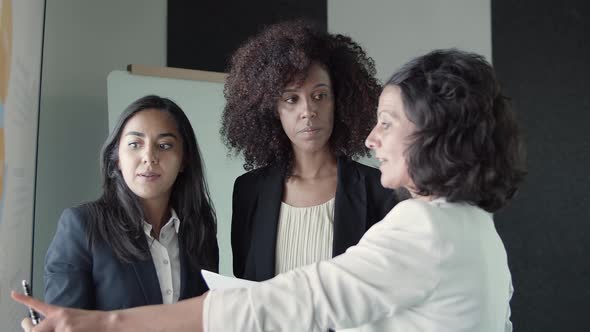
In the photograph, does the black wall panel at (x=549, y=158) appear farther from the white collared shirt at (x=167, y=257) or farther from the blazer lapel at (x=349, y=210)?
the white collared shirt at (x=167, y=257)

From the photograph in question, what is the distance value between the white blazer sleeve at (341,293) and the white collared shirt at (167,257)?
2.37 ft

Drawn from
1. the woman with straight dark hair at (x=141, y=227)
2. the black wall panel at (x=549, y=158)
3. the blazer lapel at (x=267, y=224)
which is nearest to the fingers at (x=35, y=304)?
the woman with straight dark hair at (x=141, y=227)

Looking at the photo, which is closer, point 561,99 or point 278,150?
point 278,150

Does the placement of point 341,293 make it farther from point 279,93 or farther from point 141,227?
point 279,93

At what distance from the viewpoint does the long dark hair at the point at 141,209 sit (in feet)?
5.00

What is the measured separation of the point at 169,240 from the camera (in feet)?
5.46

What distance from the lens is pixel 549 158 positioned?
14.5ft

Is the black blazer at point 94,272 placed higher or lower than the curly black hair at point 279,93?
lower

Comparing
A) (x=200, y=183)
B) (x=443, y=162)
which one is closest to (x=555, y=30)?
(x=200, y=183)

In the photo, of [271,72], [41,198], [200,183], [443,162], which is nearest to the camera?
[443,162]

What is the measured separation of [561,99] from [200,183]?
368 cm

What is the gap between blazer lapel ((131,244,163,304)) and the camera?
1501 mm

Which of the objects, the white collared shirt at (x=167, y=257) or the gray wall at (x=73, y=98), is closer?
the white collared shirt at (x=167, y=257)

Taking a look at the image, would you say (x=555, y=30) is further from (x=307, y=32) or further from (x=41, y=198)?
(x=41, y=198)
